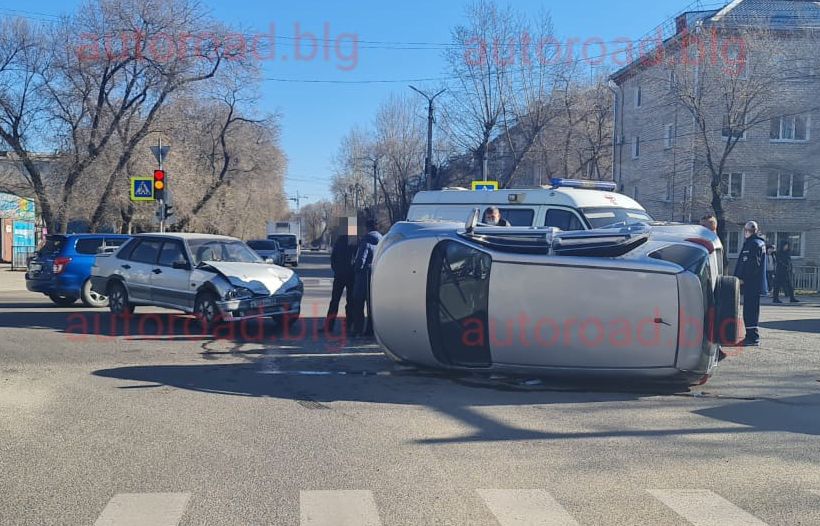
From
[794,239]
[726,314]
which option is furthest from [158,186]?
[794,239]

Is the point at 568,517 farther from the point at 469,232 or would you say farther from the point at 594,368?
the point at 469,232

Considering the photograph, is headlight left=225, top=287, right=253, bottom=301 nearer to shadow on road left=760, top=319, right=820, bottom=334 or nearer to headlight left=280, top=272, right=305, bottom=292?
headlight left=280, top=272, right=305, bottom=292

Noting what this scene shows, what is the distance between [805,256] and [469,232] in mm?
32514

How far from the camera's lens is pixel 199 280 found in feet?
40.7

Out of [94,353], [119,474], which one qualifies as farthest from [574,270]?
[94,353]

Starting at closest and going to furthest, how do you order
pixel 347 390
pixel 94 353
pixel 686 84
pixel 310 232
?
pixel 347 390 → pixel 94 353 → pixel 686 84 → pixel 310 232

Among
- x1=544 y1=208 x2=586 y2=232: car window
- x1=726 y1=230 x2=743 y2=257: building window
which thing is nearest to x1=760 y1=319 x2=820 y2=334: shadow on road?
x1=544 y1=208 x2=586 y2=232: car window

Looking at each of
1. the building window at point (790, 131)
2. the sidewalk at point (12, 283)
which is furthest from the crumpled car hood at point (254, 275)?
the building window at point (790, 131)

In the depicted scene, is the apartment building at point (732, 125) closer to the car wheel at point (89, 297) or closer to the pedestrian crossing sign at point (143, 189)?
the pedestrian crossing sign at point (143, 189)

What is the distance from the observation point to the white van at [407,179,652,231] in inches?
487

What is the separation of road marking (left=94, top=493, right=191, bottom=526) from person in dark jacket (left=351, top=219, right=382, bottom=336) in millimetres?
6627

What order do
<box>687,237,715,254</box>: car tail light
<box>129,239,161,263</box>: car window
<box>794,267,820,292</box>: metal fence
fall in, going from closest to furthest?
<box>687,237,715,254</box>: car tail light < <box>129,239,161,263</box>: car window < <box>794,267,820,292</box>: metal fence

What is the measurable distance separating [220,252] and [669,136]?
2775 cm

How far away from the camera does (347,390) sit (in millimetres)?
8297
